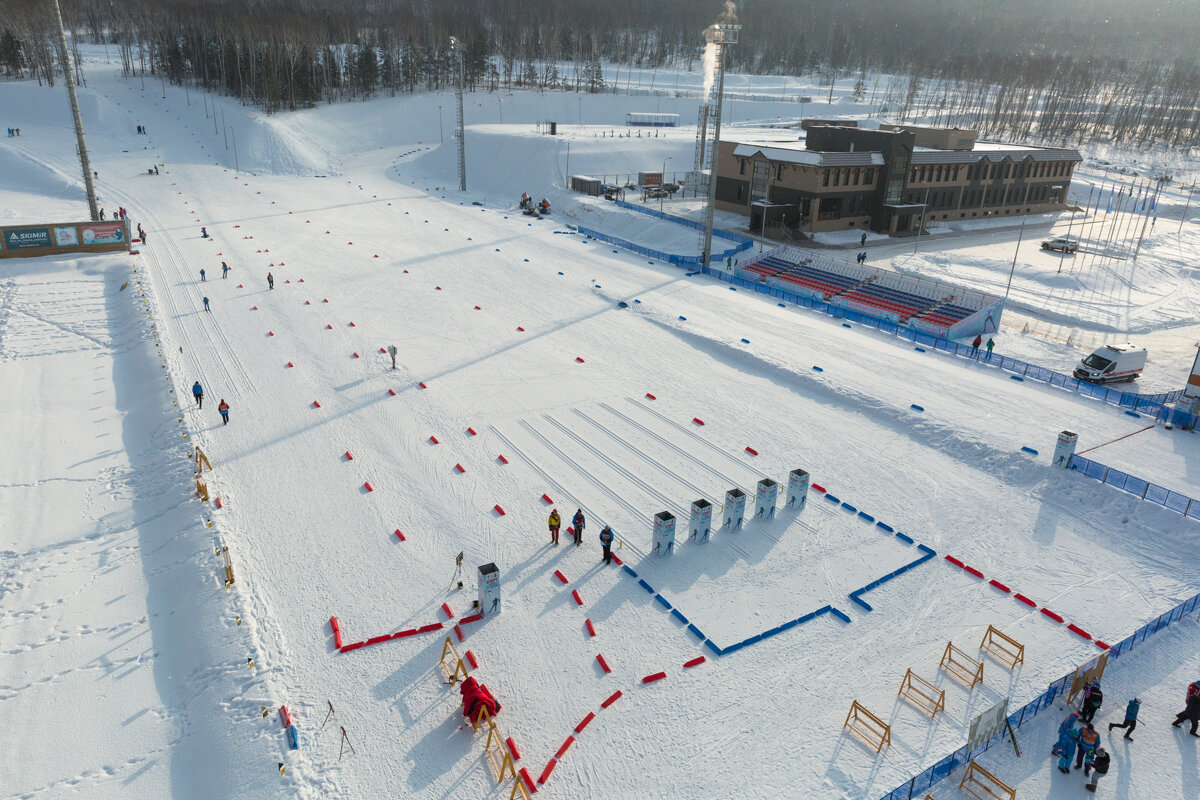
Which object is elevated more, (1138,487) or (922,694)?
(1138,487)

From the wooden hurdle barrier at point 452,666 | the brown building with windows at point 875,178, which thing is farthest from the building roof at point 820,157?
the wooden hurdle barrier at point 452,666

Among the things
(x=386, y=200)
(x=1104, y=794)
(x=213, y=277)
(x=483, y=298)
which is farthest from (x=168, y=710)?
(x=386, y=200)

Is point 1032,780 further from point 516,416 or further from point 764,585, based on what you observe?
point 516,416

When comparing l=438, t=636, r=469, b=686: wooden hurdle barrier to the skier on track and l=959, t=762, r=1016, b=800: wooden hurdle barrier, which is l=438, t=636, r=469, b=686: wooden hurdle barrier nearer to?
the skier on track

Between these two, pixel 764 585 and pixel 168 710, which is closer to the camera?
pixel 168 710

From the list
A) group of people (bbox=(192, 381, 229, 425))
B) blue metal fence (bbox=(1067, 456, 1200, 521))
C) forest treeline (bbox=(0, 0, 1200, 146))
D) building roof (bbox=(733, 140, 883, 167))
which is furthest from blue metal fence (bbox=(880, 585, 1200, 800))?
forest treeline (bbox=(0, 0, 1200, 146))

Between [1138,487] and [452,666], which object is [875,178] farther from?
[452,666]

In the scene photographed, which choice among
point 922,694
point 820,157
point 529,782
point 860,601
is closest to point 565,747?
point 529,782
